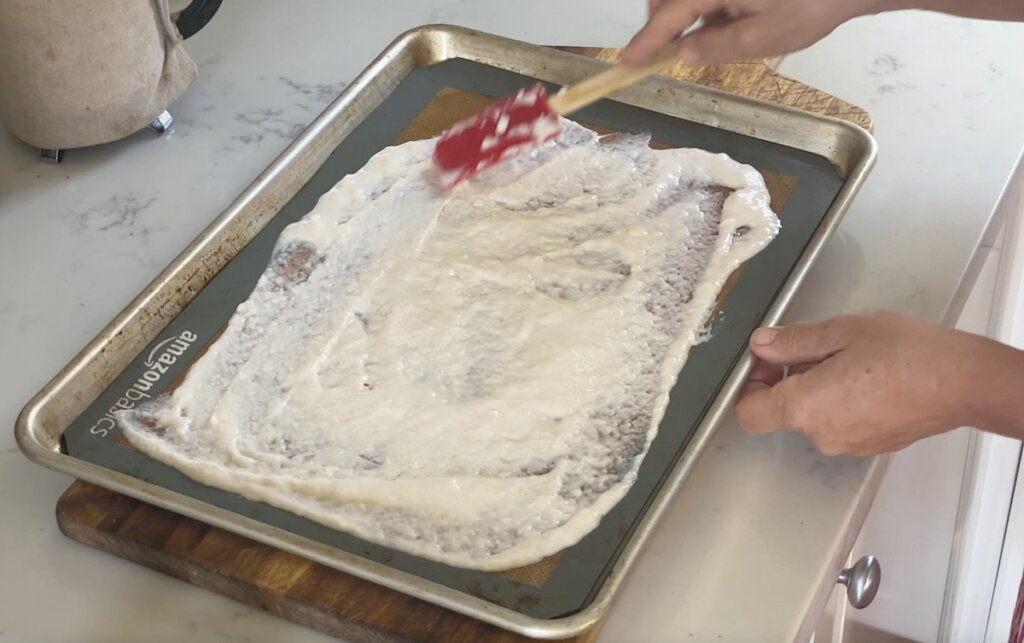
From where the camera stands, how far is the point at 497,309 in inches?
35.7

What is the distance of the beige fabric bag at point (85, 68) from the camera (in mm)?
936

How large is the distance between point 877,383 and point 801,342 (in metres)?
0.06

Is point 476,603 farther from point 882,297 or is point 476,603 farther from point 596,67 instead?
point 596,67

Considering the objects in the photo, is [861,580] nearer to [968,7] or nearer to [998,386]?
[998,386]

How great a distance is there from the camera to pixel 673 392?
0.83 metres

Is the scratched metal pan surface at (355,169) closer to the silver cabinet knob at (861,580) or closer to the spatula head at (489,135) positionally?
the spatula head at (489,135)

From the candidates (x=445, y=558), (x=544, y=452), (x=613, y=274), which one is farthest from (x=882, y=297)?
(x=445, y=558)

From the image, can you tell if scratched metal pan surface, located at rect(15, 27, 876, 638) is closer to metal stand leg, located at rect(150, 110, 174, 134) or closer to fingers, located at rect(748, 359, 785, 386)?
fingers, located at rect(748, 359, 785, 386)

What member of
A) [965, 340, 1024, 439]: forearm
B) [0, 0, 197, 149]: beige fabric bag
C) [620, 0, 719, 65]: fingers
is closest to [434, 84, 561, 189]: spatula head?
[620, 0, 719, 65]: fingers

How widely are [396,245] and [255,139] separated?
0.83 feet

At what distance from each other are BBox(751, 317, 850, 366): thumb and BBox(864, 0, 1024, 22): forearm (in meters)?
0.29

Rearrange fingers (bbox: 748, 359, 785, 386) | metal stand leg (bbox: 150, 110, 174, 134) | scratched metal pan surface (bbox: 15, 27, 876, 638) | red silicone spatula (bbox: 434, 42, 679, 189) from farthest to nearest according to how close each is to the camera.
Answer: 1. metal stand leg (bbox: 150, 110, 174, 134)
2. red silicone spatula (bbox: 434, 42, 679, 189)
3. fingers (bbox: 748, 359, 785, 386)
4. scratched metal pan surface (bbox: 15, 27, 876, 638)

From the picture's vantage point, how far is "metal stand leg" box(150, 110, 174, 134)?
3.64 ft

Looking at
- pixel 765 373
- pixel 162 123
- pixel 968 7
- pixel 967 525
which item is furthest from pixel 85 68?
pixel 967 525
